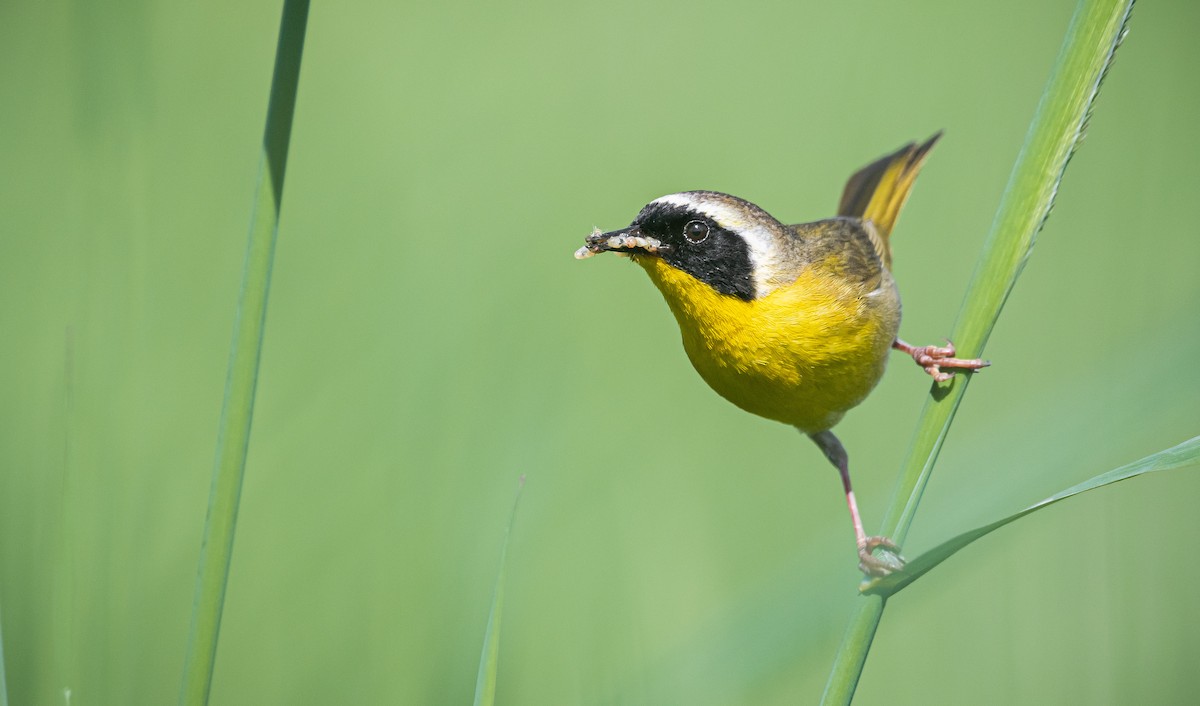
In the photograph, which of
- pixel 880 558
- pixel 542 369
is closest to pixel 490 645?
pixel 880 558

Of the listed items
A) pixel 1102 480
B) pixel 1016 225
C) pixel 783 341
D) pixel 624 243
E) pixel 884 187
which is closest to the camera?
pixel 1102 480

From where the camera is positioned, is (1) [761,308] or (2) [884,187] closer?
(1) [761,308]

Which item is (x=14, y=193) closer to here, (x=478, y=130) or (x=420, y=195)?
(x=420, y=195)

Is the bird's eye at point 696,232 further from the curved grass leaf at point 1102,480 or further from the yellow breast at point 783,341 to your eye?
the curved grass leaf at point 1102,480

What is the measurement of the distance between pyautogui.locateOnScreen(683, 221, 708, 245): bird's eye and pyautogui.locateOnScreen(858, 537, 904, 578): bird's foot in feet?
2.94

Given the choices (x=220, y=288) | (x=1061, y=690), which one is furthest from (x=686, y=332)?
(x=220, y=288)

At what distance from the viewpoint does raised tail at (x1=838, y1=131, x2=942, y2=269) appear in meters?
3.15

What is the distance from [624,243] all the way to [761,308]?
0.37 meters

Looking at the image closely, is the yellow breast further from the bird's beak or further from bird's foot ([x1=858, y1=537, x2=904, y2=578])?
bird's foot ([x1=858, y1=537, x2=904, y2=578])

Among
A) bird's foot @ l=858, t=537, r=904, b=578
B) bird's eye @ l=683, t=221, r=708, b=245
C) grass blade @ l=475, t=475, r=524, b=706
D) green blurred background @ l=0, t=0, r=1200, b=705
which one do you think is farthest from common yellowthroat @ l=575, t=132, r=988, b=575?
grass blade @ l=475, t=475, r=524, b=706

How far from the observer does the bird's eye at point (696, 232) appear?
6.86 ft

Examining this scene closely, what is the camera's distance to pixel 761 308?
86.4 inches

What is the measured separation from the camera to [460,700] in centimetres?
128

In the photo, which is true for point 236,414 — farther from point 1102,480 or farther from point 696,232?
point 696,232
